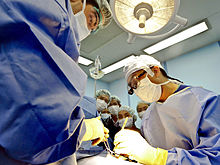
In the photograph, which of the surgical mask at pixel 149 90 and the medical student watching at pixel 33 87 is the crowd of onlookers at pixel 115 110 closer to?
the surgical mask at pixel 149 90

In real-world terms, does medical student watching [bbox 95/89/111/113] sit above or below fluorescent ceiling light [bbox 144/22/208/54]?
below

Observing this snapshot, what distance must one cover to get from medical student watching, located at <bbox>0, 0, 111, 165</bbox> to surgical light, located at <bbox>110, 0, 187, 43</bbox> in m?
0.73

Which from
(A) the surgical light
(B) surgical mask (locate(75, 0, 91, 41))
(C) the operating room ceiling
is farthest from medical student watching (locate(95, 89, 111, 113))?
(B) surgical mask (locate(75, 0, 91, 41))

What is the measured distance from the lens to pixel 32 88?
0.99 feet

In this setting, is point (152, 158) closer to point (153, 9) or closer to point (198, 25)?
point (153, 9)

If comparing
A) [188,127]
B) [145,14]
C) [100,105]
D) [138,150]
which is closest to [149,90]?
[188,127]

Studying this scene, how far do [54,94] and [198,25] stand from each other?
2.87 metres

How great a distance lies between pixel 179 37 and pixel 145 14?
1.98 metres

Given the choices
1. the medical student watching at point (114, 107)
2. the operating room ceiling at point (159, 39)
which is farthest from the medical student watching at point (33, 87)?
the medical student watching at point (114, 107)

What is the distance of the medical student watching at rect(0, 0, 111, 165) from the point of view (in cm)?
28

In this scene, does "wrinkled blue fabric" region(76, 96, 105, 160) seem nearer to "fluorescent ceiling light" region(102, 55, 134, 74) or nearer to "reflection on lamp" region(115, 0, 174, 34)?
"reflection on lamp" region(115, 0, 174, 34)

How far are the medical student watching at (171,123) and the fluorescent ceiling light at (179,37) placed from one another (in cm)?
155

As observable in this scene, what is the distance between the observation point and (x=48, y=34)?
382mm


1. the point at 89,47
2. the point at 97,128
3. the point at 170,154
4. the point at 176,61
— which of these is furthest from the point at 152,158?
the point at 176,61
